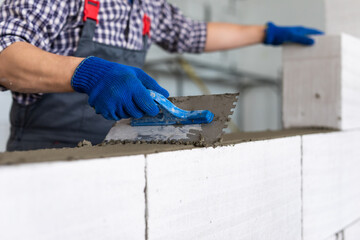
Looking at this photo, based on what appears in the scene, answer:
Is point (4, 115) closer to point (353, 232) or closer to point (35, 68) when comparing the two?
point (35, 68)

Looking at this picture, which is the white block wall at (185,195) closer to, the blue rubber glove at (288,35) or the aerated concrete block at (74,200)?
the aerated concrete block at (74,200)

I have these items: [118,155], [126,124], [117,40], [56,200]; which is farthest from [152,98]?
[117,40]

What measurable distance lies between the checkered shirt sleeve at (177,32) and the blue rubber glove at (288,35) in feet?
1.11

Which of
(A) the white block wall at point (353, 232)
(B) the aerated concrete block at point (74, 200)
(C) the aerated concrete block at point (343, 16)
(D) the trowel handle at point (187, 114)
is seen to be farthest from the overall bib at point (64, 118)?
(C) the aerated concrete block at point (343, 16)

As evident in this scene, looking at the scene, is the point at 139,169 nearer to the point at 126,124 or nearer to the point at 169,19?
the point at 126,124

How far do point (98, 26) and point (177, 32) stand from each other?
0.57 metres

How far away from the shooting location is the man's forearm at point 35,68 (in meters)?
0.92

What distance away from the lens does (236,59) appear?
21.5ft

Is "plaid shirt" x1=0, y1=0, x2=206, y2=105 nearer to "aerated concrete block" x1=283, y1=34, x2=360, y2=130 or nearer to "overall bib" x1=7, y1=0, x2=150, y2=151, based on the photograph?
"overall bib" x1=7, y1=0, x2=150, y2=151

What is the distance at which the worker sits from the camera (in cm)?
88

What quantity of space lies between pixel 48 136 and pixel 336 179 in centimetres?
111

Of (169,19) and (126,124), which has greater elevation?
(169,19)

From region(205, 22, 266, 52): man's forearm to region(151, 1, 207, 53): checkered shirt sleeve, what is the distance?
4 cm

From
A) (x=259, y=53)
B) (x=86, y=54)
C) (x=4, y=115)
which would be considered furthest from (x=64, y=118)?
(x=259, y=53)
